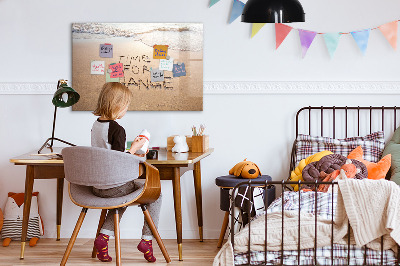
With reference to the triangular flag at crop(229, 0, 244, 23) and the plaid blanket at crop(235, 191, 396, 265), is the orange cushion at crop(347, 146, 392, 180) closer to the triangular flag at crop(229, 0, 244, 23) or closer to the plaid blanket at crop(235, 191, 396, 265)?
the plaid blanket at crop(235, 191, 396, 265)

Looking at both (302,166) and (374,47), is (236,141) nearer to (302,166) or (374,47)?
(302,166)

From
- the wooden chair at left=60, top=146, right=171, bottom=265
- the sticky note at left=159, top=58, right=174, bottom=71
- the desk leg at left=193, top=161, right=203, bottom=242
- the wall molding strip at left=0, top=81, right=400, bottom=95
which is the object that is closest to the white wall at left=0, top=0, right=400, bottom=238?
the wall molding strip at left=0, top=81, right=400, bottom=95

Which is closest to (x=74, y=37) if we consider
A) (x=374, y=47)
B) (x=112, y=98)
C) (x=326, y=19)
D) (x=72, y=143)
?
(x=72, y=143)

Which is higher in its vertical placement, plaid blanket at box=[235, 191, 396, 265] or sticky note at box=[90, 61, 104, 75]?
sticky note at box=[90, 61, 104, 75]

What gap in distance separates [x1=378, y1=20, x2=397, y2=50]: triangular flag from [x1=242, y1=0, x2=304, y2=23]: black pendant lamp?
4.56 ft

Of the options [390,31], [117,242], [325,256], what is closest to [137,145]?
[117,242]

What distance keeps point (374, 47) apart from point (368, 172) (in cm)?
100

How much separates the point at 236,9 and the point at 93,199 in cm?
179

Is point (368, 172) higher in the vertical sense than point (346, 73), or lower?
lower

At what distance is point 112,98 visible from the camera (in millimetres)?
3537

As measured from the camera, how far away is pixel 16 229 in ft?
14.2

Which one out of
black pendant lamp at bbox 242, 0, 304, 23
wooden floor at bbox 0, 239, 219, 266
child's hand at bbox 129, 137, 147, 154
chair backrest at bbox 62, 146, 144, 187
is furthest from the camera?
wooden floor at bbox 0, 239, 219, 266

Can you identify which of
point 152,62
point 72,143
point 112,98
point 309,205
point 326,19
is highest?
point 326,19

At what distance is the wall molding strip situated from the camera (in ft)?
14.4
